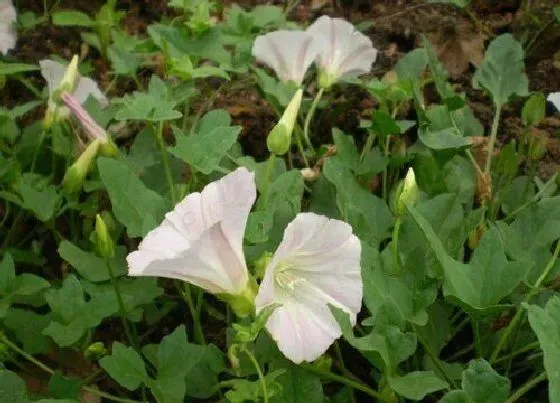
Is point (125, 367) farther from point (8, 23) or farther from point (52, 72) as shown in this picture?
point (8, 23)

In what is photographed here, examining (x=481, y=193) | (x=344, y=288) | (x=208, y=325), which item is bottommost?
(x=208, y=325)

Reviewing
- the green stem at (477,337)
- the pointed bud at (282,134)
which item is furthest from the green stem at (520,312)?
the pointed bud at (282,134)

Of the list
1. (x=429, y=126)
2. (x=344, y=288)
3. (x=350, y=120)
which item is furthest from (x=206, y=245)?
(x=350, y=120)

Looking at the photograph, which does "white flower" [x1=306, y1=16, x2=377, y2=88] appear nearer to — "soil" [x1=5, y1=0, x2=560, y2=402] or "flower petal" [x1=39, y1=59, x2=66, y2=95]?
"soil" [x1=5, y1=0, x2=560, y2=402]

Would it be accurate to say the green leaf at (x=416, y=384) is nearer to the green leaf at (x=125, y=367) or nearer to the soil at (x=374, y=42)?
the green leaf at (x=125, y=367)

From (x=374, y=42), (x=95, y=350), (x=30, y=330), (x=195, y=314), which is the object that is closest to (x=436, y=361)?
(x=195, y=314)

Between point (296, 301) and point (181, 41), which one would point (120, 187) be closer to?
point (296, 301)
